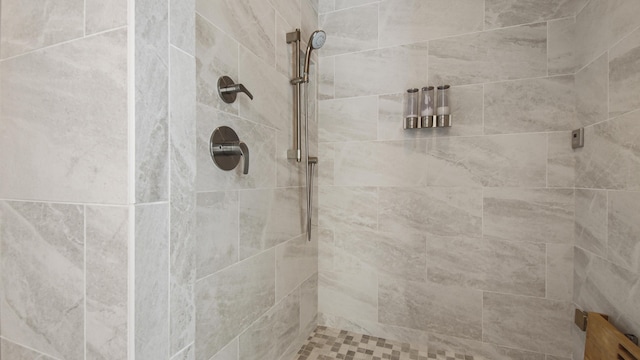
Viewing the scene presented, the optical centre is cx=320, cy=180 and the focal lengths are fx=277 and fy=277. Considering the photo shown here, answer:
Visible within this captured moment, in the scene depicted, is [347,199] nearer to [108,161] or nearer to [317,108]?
[317,108]

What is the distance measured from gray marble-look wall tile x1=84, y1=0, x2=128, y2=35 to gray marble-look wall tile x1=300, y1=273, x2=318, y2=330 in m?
1.35

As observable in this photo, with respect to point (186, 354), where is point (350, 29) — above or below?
above

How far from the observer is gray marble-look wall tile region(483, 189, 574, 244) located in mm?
1310

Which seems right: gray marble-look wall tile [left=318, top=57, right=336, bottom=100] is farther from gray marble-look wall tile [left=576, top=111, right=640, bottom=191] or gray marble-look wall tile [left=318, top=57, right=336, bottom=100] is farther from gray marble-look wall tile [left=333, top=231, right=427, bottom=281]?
gray marble-look wall tile [left=576, top=111, right=640, bottom=191]

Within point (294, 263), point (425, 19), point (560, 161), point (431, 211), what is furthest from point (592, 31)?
point (294, 263)

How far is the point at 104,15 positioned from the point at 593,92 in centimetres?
165

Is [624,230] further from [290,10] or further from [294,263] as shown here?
[290,10]

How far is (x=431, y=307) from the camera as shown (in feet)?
4.93

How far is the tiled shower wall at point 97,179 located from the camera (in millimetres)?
477

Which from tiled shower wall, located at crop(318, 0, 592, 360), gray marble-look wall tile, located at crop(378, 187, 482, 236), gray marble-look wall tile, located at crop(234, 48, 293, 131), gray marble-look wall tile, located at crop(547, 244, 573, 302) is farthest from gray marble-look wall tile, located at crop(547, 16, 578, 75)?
gray marble-look wall tile, located at crop(234, 48, 293, 131)

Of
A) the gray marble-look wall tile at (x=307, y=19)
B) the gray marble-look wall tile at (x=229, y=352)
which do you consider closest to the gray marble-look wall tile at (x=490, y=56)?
the gray marble-look wall tile at (x=307, y=19)

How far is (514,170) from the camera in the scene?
54.1 inches

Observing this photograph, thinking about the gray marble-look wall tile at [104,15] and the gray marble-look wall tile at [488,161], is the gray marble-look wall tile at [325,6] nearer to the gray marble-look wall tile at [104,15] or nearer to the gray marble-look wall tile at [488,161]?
the gray marble-look wall tile at [488,161]

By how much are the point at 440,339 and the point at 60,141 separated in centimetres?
175
